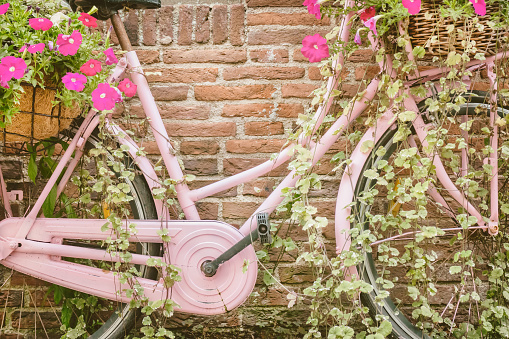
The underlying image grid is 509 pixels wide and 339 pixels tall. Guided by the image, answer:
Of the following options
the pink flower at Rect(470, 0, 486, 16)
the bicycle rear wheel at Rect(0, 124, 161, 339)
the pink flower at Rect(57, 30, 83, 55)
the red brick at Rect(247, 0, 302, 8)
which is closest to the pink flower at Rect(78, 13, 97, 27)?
the pink flower at Rect(57, 30, 83, 55)

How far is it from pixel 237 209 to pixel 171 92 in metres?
0.55

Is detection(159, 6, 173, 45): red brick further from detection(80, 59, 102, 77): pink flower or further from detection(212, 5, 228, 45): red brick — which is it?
detection(80, 59, 102, 77): pink flower

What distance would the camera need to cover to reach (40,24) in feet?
4.07

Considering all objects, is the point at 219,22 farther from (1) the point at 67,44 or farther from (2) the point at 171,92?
(1) the point at 67,44

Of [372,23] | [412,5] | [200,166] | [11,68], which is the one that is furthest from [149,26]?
[412,5]

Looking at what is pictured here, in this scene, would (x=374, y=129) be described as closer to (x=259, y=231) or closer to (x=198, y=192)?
(x=259, y=231)

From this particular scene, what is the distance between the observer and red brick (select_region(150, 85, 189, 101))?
1.88 meters

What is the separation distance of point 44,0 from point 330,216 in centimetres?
128

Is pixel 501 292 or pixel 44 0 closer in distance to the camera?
pixel 44 0

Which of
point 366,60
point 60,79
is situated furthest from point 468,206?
point 60,79

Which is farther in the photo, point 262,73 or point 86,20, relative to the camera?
point 262,73

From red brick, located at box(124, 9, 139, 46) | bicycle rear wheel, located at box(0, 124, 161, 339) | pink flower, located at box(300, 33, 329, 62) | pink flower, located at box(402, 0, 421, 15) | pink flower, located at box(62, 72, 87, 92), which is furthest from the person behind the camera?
red brick, located at box(124, 9, 139, 46)

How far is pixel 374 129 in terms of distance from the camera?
1.46 m

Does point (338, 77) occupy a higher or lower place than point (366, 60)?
lower
